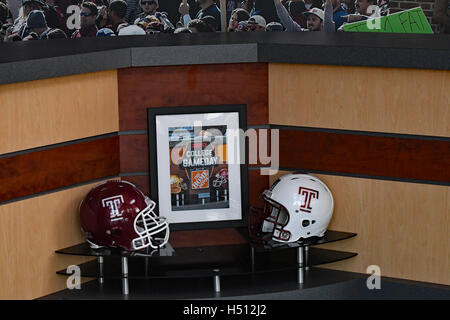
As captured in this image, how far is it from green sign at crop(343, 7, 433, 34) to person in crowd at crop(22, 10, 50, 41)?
88.3 inches

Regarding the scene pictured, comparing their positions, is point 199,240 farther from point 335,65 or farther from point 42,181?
point 335,65

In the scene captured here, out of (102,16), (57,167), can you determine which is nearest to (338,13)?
(102,16)

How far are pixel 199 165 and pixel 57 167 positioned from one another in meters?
0.65

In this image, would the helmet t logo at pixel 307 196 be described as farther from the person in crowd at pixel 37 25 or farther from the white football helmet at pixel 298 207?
the person in crowd at pixel 37 25

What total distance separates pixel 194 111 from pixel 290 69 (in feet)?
1.53

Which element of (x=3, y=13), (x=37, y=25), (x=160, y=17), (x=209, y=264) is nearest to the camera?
(x=209, y=264)

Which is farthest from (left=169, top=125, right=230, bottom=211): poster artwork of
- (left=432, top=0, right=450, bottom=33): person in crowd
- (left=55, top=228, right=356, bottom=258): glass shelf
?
(left=432, top=0, right=450, bottom=33): person in crowd

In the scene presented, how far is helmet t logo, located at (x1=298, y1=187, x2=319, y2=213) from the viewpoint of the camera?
11.0ft

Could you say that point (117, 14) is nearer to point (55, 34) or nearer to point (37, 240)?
point (55, 34)

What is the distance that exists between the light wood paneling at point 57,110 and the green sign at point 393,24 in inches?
120

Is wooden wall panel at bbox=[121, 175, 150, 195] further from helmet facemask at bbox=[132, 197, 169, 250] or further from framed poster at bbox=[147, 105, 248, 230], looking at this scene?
helmet facemask at bbox=[132, 197, 169, 250]

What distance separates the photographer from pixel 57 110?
3.23m

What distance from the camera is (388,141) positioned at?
3.37m

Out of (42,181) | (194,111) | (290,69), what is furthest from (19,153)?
(290,69)
